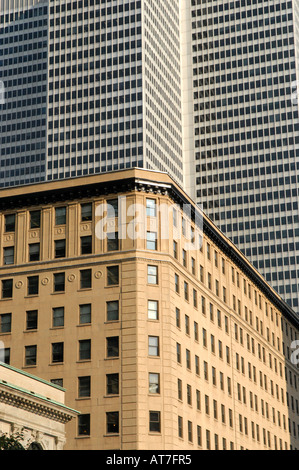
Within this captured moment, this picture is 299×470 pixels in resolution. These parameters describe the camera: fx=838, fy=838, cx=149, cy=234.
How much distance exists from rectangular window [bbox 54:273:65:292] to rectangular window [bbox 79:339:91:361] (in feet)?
20.9

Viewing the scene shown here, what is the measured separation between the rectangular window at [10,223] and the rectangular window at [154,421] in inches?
1019

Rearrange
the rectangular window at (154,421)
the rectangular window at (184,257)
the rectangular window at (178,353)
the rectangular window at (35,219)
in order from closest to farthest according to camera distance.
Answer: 1. the rectangular window at (154,421)
2. the rectangular window at (178,353)
3. the rectangular window at (35,219)
4. the rectangular window at (184,257)

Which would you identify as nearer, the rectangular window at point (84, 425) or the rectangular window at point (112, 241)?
the rectangular window at point (84, 425)

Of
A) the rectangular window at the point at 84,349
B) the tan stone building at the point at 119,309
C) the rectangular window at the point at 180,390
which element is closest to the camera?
the tan stone building at the point at 119,309

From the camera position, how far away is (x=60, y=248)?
89625 mm

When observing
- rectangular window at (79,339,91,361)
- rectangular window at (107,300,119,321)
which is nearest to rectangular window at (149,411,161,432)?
rectangular window at (79,339,91,361)

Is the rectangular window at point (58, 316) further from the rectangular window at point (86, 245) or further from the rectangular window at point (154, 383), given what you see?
the rectangular window at point (154, 383)

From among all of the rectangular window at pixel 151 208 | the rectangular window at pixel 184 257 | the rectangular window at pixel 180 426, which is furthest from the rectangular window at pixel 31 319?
the rectangular window at pixel 180 426

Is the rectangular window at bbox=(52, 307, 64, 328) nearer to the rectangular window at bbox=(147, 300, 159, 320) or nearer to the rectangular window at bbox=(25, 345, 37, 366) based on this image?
the rectangular window at bbox=(25, 345, 37, 366)

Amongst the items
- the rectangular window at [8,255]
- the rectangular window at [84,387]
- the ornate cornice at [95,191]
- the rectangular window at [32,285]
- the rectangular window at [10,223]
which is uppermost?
the ornate cornice at [95,191]

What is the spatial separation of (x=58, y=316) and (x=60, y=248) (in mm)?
7559

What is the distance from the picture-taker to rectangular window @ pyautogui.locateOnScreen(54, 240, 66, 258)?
8938cm

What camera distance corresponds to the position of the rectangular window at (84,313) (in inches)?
3371

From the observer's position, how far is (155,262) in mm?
87375
